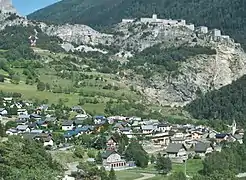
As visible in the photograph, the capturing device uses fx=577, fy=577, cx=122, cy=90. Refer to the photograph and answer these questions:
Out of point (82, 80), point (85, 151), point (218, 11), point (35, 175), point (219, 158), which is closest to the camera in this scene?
point (35, 175)

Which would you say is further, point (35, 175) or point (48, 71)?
point (48, 71)

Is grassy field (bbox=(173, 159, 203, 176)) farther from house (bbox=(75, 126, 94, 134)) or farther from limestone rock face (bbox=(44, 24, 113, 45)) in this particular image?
limestone rock face (bbox=(44, 24, 113, 45))

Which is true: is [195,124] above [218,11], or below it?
below

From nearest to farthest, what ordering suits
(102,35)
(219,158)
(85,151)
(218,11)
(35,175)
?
(35,175)
(219,158)
(85,151)
(102,35)
(218,11)

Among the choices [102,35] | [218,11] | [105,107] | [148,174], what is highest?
[218,11]

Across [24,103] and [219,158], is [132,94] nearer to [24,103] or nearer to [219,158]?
[24,103]

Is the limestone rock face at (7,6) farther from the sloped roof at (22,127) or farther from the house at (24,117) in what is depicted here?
the sloped roof at (22,127)

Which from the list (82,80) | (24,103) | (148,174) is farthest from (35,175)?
(82,80)

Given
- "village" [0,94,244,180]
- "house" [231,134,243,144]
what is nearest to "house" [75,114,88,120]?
"village" [0,94,244,180]
